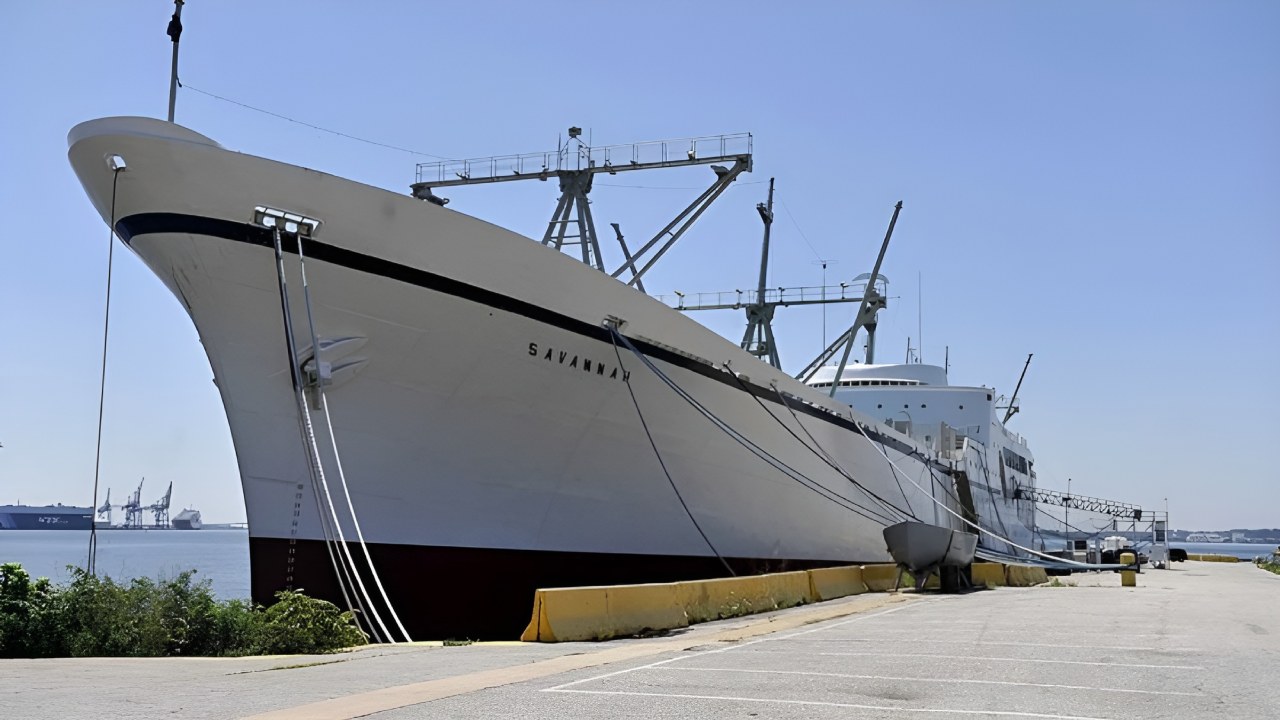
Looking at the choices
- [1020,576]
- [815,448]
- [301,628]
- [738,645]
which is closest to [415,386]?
[301,628]

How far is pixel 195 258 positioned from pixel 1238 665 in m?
11.1

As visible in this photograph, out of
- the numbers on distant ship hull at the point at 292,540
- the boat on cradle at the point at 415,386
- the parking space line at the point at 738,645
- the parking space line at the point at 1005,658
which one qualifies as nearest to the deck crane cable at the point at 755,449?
the boat on cradle at the point at 415,386

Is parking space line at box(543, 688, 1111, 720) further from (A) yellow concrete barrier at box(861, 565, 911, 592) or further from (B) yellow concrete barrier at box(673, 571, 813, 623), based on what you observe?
(A) yellow concrete barrier at box(861, 565, 911, 592)

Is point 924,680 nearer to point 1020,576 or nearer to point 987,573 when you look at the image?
point 987,573

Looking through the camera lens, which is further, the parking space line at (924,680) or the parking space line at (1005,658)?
the parking space line at (1005,658)

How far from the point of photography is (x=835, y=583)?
17969mm

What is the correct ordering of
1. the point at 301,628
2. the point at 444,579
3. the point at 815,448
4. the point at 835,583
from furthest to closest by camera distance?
the point at 815,448
the point at 835,583
the point at 444,579
the point at 301,628

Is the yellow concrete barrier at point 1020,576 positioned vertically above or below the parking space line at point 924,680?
below

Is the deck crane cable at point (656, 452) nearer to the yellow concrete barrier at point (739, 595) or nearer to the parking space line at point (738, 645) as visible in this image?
the yellow concrete barrier at point (739, 595)

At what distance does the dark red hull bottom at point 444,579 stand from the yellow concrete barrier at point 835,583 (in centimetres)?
417

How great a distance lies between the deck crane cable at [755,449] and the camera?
15.1 meters

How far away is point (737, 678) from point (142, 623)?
6.01 meters

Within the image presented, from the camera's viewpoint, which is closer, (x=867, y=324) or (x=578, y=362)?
(x=578, y=362)

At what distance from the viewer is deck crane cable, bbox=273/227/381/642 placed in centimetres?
1176
